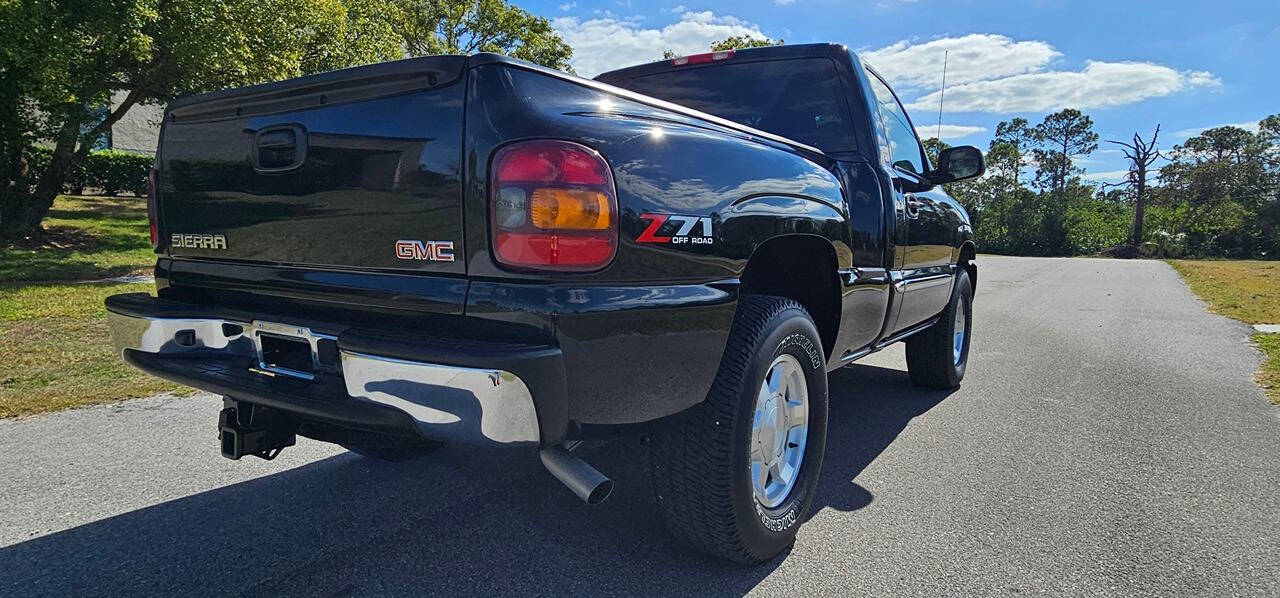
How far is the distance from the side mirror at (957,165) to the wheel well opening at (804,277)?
1810 millimetres

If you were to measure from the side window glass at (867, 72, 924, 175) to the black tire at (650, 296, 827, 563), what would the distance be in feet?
6.38

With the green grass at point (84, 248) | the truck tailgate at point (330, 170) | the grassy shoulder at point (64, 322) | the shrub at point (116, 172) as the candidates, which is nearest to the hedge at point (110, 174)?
the shrub at point (116, 172)

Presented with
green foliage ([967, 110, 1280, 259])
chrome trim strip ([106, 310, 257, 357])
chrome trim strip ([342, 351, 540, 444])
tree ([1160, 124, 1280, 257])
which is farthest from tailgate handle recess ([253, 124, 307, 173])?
tree ([1160, 124, 1280, 257])

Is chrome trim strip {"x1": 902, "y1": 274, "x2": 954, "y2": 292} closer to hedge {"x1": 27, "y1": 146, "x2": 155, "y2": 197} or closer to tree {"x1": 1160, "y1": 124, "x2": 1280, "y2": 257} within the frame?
hedge {"x1": 27, "y1": 146, "x2": 155, "y2": 197}

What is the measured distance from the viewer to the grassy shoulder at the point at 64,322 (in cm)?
458

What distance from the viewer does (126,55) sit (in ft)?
39.9

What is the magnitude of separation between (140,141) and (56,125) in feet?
61.4

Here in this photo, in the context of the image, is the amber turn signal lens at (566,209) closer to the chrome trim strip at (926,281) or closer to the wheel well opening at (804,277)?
the wheel well opening at (804,277)

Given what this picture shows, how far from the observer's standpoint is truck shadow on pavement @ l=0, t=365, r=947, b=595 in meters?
2.34

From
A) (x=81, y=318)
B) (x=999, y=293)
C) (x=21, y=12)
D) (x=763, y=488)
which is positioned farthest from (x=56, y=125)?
(x=999, y=293)

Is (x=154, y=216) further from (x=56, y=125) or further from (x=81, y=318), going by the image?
(x=56, y=125)

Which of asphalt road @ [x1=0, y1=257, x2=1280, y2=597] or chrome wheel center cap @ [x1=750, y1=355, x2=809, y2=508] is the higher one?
chrome wheel center cap @ [x1=750, y1=355, x2=809, y2=508]

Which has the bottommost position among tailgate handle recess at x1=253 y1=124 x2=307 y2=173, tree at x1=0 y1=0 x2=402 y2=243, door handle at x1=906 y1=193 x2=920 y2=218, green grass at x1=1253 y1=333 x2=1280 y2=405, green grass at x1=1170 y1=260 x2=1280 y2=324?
green grass at x1=1170 y1=260 x2=1280 y2=324

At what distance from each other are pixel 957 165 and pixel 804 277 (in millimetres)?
1993
